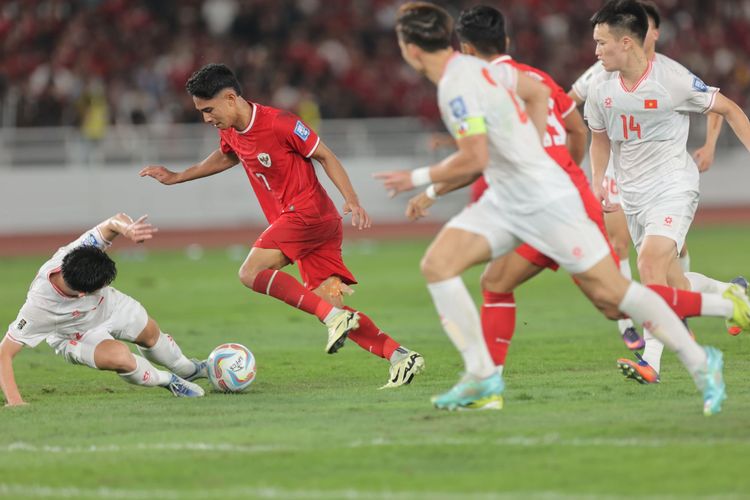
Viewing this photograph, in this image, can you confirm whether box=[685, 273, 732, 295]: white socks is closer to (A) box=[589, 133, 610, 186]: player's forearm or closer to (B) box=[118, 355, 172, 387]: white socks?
(A) box=[589, 133, 610, 186]: player's forearm

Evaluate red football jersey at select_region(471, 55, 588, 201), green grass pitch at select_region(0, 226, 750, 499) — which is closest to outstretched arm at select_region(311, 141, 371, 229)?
green grass pitch at select_region(0, 226, 750, 499)

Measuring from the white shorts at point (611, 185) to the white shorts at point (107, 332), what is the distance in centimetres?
363

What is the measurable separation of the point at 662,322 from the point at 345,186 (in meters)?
3.14

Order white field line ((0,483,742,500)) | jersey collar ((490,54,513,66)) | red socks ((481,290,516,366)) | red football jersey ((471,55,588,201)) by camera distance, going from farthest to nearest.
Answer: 1. red socks ((481,290,516,366))
2. red football jersey ((471,55,588,201))
3. jersey collar ((490,54,513,66))
4. white field line ((0,483,742,500))

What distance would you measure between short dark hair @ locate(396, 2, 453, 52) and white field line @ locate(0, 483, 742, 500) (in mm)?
2650

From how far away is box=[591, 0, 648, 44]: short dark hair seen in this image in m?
8.67

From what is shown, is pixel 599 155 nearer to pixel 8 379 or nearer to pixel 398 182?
pixel 398 182

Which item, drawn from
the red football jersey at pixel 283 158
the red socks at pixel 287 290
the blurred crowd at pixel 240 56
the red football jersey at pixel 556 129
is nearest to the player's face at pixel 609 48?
the red football jersey at pixel 556 129

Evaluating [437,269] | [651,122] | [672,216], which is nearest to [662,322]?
[437,269]

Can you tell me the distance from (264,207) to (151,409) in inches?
93.1

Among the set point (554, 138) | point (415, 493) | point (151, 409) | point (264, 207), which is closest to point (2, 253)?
point (264, 207)

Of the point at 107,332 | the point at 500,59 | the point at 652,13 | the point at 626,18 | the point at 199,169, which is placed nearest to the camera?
the point at 500,59

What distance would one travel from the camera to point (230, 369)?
8.98 meters

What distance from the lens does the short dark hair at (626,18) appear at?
867cm
